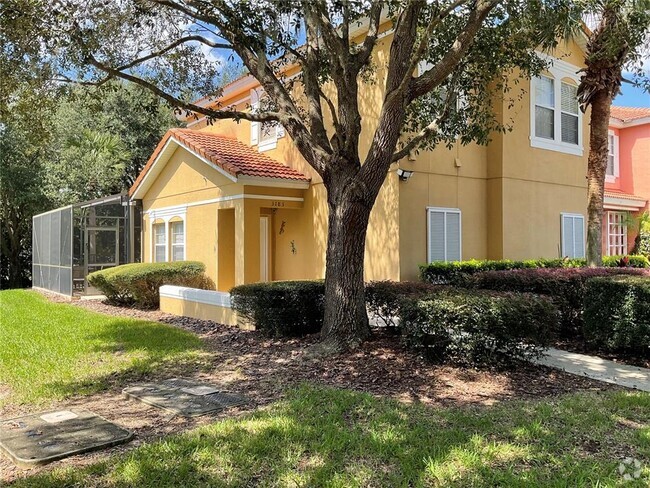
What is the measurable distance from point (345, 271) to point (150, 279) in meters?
8.54

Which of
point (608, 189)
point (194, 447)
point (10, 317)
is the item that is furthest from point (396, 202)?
point (608, 189)

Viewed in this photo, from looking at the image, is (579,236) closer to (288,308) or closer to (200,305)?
(288,308)

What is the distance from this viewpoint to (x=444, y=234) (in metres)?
13.4

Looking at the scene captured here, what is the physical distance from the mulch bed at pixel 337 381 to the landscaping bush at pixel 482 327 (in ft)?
0.73

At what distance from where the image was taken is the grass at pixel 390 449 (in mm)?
3994

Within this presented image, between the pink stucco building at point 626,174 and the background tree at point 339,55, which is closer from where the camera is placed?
the background tree at point 339,55

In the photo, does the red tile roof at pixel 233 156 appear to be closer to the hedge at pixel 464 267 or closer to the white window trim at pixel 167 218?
the white window trim at pixel 167 218

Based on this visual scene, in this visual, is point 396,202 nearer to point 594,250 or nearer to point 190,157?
point 594,250

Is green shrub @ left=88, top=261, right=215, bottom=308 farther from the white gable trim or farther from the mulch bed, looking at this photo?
the mulch bed

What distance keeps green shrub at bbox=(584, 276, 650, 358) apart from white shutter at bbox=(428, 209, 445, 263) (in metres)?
4.83

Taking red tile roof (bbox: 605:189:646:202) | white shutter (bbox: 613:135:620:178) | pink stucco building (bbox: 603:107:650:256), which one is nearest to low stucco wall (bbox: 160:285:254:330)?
red tile roof (bbox: 605:189:646:202)

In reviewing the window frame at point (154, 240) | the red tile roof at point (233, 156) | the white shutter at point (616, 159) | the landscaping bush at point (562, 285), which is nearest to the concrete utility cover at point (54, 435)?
the landscaping bush at point (562, 285)

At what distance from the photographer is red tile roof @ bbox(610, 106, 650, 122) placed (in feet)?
72.5

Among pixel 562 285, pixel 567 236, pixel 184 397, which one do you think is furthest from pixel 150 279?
pixel 567 236
